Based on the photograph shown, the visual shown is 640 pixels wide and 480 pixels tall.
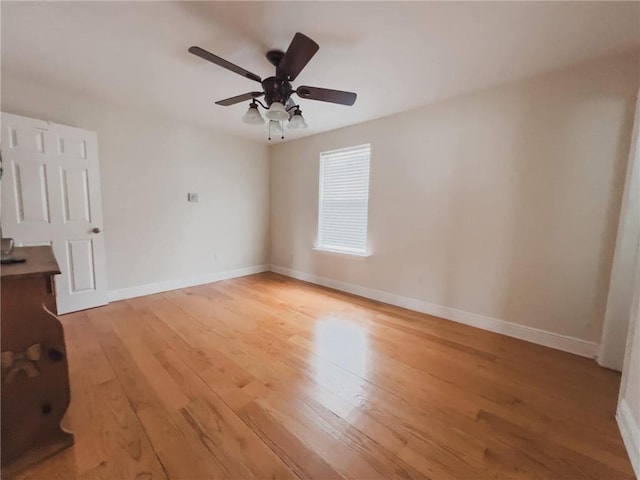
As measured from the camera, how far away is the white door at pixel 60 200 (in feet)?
8.29

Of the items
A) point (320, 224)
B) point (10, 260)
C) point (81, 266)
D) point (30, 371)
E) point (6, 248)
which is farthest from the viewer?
point (320, 224)

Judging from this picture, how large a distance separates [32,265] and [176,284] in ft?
8.99

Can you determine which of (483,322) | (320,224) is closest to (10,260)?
(320,224)

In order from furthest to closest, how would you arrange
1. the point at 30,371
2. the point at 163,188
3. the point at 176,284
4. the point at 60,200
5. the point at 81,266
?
the point at 176,284 → the point at 163,188 → the point at 81,266 → the point at 60,200 → the point at 30,371

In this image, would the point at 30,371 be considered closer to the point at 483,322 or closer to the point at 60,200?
the point at 60,200

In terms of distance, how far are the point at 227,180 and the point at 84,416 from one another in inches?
137

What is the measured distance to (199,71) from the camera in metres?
2.31

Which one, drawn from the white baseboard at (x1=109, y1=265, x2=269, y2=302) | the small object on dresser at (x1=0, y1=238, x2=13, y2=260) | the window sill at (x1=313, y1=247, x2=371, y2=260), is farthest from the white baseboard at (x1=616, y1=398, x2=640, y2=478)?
the white baseboard at (x1=109, y1=265, x2=269, y2=302)

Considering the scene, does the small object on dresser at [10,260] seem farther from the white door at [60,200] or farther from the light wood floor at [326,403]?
the white door at [60,200]

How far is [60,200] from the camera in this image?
2.81m

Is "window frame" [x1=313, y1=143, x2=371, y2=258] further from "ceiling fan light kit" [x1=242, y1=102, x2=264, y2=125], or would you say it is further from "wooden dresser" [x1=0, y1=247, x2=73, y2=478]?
"wooden dresser" [x1=0, y1=247, x2=73, y2=478]

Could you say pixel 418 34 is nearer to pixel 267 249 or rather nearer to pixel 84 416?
pixel 84 416

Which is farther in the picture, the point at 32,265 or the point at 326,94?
the point at 326,94

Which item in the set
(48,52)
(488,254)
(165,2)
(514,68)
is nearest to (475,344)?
(488,254)
